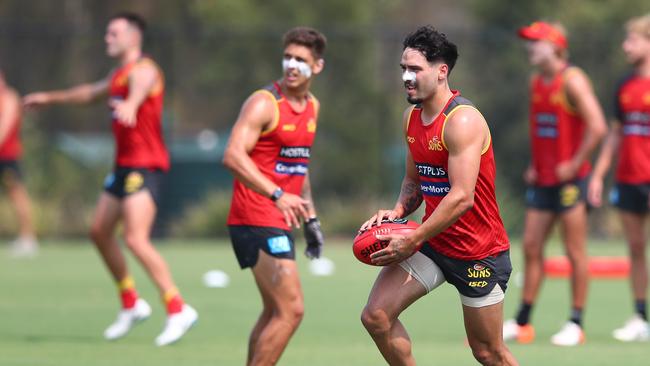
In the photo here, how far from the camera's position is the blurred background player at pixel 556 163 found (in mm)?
10820

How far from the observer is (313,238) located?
8.52 metres

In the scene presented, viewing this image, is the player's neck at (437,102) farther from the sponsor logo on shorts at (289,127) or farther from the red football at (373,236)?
→ the sponsor logo on shorts at (289,127)

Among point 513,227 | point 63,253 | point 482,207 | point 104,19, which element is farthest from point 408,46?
point 104,19

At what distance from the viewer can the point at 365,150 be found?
2514 centimetres

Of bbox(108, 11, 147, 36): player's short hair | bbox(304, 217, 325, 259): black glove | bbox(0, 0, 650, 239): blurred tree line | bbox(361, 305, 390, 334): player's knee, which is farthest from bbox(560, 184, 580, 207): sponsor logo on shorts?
bbox(0, 0, 650, 239): blurred tree line

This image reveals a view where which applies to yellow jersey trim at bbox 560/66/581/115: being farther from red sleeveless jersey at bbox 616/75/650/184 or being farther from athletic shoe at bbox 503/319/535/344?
athletic shoe at bbox 503/319/535/344

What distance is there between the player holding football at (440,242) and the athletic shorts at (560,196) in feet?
12.0

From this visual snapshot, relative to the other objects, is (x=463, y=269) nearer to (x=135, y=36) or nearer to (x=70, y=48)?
(x=135, y=36)

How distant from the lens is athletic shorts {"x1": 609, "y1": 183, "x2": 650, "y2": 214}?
11.3 metres

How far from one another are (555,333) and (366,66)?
14.3 m

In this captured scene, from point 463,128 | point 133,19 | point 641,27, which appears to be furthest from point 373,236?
point 133,19

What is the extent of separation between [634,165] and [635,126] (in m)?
0.35

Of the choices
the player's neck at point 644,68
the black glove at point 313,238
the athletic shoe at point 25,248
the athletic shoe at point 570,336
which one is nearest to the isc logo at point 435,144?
the black glove at point 313,238

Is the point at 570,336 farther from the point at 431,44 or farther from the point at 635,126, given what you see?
the point at 431,44
